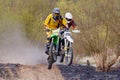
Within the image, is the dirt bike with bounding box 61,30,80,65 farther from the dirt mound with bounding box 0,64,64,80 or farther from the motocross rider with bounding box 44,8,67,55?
the dirt mound with bounding box 0,64,64,80

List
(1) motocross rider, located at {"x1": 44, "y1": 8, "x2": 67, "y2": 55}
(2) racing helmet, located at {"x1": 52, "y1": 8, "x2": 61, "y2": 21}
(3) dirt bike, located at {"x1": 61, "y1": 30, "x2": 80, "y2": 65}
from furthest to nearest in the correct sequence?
(1) motocross rider, located at {"x1": 44, "y1": 8, "x2": 67, "y2": 55} → (3) dirt bike, located at {"x1": 61, "y1": 30, "x2": 80, "y2": 65} → (2) racing helmet, located at {"x1": 52, "y1": 8, "x2": 61, "y2": 21}

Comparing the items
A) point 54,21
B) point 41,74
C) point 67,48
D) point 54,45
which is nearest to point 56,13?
point 54,21

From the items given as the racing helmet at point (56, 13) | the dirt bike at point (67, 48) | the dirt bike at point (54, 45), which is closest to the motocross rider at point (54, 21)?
the racing helmet at point (56, 13)

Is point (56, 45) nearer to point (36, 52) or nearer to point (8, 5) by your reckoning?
point (36, 52)

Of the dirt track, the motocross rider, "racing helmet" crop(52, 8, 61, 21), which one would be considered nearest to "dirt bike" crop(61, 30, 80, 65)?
the motocross rider

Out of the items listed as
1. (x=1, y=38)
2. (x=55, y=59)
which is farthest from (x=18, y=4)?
(x=55, y=59)

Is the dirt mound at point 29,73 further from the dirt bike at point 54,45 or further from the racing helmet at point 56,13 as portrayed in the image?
the racing helmet at point 56,13

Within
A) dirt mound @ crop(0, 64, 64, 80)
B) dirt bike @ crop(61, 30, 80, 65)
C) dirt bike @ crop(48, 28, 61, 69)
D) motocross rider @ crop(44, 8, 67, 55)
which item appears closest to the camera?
dirt bike @ crop(61, 30, 80, 65)

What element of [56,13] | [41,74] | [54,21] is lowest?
[41,74]

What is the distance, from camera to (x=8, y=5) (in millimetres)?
58344

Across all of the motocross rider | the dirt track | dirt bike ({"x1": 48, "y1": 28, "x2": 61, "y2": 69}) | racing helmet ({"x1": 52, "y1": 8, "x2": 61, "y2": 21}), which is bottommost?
the dirt track

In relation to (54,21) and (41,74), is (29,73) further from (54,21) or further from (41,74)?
(54,21)

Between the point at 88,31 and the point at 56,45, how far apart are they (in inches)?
580

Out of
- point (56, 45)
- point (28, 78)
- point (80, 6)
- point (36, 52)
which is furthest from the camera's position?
point (36, 52)
